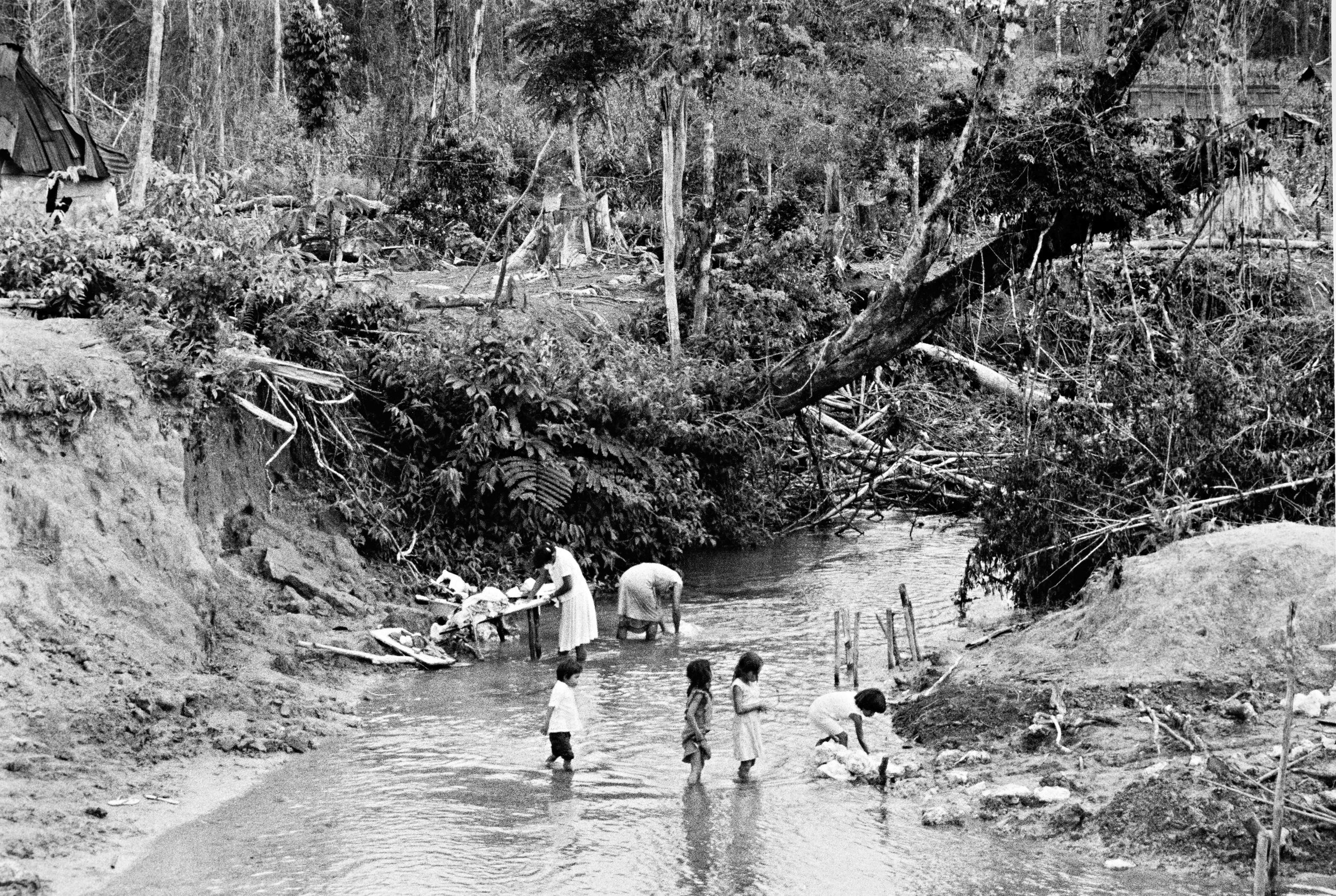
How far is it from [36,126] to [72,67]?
1685 cm

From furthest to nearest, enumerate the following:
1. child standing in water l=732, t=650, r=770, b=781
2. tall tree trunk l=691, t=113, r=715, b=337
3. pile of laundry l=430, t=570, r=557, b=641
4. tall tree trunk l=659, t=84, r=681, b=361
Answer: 1. tall tree trunk l=691, t=113, r=715, b=337
2. tall tree trunk l=659, t=84, r=681, b=361
3. pile of laundry l=430, t=570, r=557, b=641
4. child standing in water l=732, t=650, r=770, b=781

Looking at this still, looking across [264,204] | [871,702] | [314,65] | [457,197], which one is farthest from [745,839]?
[457,197]

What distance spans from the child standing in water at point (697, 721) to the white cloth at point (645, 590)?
4.67m

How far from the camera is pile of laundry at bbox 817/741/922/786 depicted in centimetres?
958

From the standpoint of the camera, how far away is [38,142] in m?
20.5

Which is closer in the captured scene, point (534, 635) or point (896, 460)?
point (534, 635)

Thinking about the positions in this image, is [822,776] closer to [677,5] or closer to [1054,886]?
[1054,886]

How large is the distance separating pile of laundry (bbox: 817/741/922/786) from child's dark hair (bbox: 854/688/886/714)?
0.37 meters

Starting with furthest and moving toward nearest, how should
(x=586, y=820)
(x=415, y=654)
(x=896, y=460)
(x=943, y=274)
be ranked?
(x=896, y=460) < (x=943, y=274) < (x=415, y=654) < (x=586, y=820)

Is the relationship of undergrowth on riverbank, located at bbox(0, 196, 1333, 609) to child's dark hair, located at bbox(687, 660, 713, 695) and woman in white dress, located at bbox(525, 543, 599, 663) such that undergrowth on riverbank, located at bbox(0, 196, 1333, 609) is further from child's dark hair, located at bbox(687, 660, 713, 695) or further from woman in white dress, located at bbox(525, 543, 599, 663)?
child's dark hair, located at bbox(687, 660, 713, 695)

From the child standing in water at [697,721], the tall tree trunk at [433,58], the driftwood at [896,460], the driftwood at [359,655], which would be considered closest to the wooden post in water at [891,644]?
the child standing in water at [697,721]

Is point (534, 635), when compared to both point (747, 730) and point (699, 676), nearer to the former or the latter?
point (699, 676)

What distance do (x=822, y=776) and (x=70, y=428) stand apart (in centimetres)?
705

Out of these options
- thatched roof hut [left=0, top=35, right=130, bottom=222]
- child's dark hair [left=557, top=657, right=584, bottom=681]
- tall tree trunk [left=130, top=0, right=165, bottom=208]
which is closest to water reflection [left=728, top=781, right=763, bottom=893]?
child's dark hair [left=557, top=657, right=584, bottom=681]
